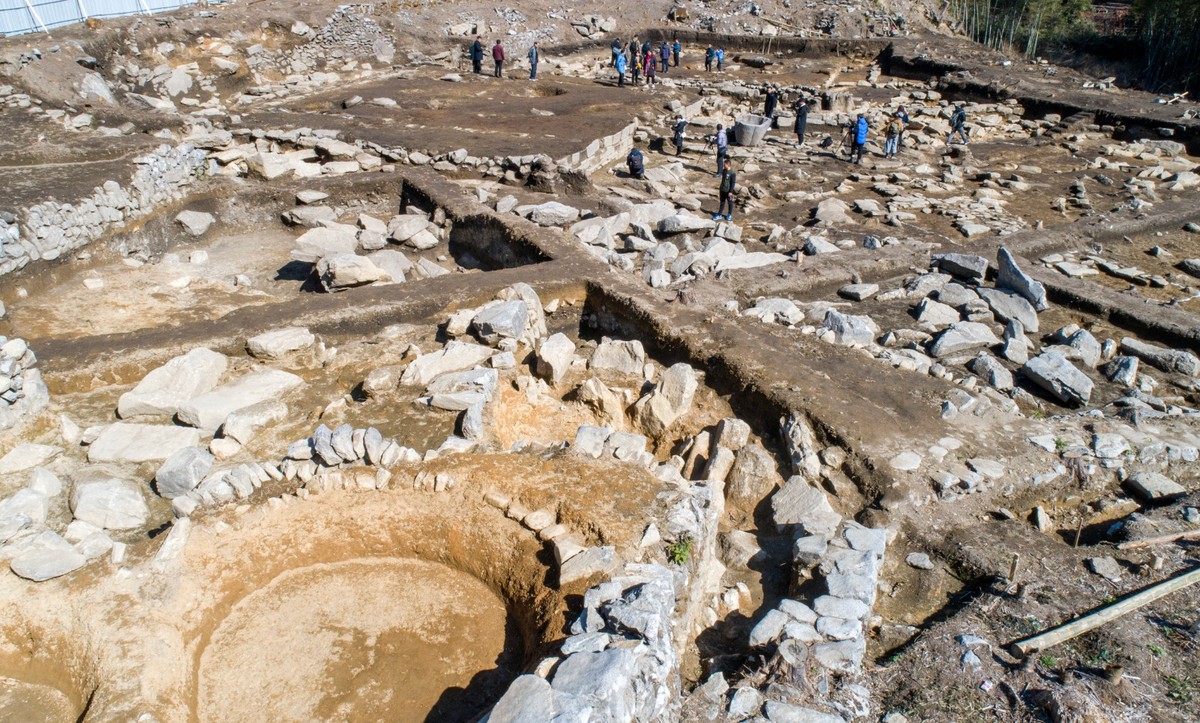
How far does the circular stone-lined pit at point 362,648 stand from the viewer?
3.60m

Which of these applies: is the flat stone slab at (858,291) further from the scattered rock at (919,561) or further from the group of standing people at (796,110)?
the group of standing people at (796,110)

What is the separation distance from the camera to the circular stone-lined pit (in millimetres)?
3600

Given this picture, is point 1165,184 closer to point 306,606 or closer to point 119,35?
point 306,606

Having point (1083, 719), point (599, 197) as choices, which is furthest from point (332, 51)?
point (1083, 719)

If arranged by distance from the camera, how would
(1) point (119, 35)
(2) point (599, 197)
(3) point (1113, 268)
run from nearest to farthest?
1. (3) point (1113, 268)
2. (2) point (599, 197)
3. (1) point (119, 35)

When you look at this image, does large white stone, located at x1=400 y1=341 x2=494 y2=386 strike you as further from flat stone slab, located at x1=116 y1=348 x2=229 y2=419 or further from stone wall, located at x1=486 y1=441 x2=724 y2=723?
stone wall, located at x1=486 y1=441 x2=724 y2=723

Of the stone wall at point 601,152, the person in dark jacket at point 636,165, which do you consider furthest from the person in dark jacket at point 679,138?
the person in dark jacket at point 636,165

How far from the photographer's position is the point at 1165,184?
12047mm

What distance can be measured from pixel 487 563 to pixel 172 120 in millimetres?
10203

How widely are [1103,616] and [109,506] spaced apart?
5.50 metres

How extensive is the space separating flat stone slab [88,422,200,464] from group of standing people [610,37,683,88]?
14839 millimetres

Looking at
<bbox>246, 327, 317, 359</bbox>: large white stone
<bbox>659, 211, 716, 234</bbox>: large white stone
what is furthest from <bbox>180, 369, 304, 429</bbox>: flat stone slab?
<bbox>659, 211, 716, 234</bbox>: large white stone

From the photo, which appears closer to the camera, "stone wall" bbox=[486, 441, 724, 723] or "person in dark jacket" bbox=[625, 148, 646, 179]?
"stone wall" bbox=[486, 441, 724, 723]

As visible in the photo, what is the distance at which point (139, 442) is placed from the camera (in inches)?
200
